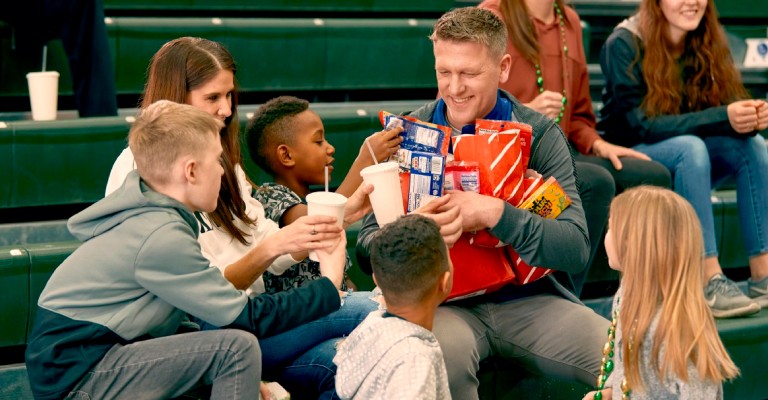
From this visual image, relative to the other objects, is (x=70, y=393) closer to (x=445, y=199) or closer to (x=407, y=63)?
(x=445, y=199)

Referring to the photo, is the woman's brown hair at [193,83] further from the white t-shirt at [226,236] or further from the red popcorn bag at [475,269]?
the red popcorn bag at [475,269]

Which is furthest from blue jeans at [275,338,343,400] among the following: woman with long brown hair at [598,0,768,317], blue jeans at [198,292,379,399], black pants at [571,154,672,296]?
woman with long brown hair at [598,0,768,317]

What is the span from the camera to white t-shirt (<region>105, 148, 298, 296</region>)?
7.11 feet

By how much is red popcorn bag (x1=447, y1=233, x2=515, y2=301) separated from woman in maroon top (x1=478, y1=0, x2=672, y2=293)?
2.41 ft

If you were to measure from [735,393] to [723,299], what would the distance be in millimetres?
266

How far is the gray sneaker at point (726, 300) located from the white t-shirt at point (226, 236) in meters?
1.31

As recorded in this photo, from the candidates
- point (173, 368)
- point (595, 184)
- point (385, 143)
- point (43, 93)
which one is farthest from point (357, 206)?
point (43, 93)

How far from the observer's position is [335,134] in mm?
3131

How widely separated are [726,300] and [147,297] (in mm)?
1715

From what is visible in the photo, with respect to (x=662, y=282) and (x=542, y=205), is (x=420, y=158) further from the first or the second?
(x=662, y=282)

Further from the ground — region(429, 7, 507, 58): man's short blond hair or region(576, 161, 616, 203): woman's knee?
region(429, 7, 507, 58): man's short blond hair

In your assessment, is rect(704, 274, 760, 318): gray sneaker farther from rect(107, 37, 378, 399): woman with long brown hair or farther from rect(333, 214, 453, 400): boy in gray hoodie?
rect(333, 214, 453, 400): boy in gray hoodie

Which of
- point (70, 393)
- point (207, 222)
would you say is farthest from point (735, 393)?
point (70, 393)

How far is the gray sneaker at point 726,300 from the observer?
9.50ft
